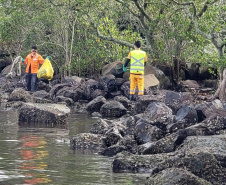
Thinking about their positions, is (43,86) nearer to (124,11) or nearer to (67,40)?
(67,40)

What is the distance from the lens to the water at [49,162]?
7.71 m

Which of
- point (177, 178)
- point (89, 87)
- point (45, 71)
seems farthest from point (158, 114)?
point (45, 71)

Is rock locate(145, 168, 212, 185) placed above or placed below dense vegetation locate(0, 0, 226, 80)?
below

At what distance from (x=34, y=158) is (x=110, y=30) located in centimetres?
1386

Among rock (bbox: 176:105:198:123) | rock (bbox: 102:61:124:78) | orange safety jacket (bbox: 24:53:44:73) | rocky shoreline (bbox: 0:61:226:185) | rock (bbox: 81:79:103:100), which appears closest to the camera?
rocky shoreline (bbox: 0:61:226:185)

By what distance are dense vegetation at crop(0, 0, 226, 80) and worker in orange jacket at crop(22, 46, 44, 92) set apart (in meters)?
Answer: 2.25

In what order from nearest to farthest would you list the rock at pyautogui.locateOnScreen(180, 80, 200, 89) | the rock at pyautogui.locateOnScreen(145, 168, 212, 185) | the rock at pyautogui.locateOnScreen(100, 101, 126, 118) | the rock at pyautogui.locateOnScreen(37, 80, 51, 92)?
the rock at pyautogui.locateOnScreen(145, 168, 212, 185) < the rock at pyautogui.locateOnScreen(100, 101, 126, 118) < the rock at pyautogui.locateOnScreen(180, 80, 200, 89) < the rock at pyautogui.locateOnScreen(37, 80, 51, 92)

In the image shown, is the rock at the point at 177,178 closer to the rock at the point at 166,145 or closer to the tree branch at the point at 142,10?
the rock at the point at 166,145

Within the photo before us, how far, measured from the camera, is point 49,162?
8984 millimetres

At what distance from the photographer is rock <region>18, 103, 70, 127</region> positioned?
14125 millimetres

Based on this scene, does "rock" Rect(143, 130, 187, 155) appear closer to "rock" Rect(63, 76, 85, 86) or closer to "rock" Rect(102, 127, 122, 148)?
"rock" Rect(102, 127, 122, 148)

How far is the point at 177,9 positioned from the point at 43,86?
7.74 meters

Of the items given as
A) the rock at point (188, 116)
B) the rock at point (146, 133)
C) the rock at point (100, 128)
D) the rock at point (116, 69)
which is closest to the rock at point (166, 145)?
the rock at point (146, 133)

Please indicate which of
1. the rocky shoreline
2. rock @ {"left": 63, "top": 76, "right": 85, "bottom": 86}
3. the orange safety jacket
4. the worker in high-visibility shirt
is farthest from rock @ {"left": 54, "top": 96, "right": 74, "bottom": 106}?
the worker in high-visibility shirt
